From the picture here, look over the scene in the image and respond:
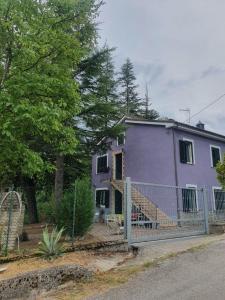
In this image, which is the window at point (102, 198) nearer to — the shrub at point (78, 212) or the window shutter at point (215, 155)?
the window shutter at point (215, 155)

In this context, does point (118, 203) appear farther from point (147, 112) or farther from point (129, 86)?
point (129, 86)

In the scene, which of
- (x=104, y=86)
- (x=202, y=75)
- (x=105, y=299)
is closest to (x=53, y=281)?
(x=105, y=299)

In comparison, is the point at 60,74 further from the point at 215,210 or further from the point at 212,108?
the point at 212,108

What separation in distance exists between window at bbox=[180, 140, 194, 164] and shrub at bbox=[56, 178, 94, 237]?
1062 centimetres

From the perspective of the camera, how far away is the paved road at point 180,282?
5.70 metres

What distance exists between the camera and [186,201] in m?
13.4

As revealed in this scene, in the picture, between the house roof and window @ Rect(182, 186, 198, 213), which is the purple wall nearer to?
the house roof

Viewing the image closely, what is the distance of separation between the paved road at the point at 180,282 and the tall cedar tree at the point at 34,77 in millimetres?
4696

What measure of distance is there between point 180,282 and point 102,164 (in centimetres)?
1963

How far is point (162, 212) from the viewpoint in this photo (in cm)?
1199

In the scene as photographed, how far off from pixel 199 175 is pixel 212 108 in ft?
16.6

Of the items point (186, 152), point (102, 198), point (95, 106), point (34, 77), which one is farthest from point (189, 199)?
point (102, 198)

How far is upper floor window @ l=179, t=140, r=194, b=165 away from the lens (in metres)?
20.8

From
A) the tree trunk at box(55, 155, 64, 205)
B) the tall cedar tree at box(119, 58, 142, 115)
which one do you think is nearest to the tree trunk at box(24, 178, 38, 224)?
the tree trunk at box(55, 155, 64, 205)
